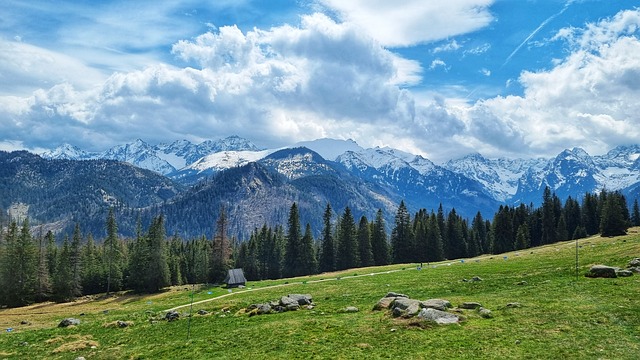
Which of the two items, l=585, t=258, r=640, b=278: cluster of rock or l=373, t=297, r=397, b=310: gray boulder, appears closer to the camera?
l=373, t=297, r=397, b=310: gray boulder

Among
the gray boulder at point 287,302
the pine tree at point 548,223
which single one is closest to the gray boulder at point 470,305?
the gray boulder at point 287,302

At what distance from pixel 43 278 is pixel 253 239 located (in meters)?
58.8

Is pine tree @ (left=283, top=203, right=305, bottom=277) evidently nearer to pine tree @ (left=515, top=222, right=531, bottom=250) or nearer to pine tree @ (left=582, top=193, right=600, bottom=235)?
pine tree @ (left=515, top=222, right=531, bottom=250)

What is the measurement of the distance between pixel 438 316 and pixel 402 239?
104861 mm

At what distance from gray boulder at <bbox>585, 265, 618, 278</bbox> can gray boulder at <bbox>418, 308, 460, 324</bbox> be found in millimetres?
18566

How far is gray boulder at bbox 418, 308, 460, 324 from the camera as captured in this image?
Result: 28.4 meters

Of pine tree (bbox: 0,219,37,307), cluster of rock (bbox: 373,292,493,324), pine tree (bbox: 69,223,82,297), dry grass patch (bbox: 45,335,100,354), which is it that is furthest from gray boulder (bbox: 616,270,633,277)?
pine tree (bbox: 0,219,37,307)

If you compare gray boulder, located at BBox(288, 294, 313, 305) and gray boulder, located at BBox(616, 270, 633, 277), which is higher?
gray boulder, located at BBox(616, 270, 633, 277)

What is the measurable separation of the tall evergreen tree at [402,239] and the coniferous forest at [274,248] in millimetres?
295

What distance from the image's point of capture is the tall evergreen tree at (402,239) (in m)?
130

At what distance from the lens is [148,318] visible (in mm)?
45062

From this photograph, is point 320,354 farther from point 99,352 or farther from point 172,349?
point 99,352

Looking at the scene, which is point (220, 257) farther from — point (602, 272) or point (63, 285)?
point (602, 272)

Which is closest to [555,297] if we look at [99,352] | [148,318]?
[99,352]
